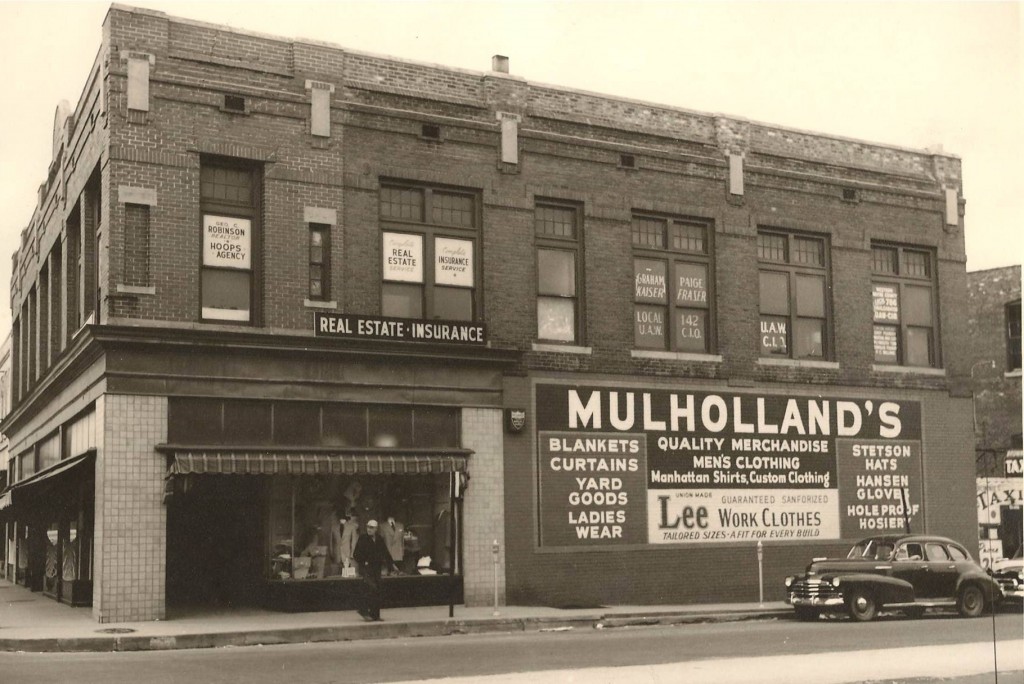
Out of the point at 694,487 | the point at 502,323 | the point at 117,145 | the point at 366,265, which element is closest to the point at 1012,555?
the point at 694,487

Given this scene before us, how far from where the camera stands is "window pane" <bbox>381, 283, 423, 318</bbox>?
2291 centimetres

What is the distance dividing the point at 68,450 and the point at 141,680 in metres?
12.7

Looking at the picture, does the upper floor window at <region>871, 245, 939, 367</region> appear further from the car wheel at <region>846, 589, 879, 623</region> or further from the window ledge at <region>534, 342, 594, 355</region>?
the car wheel at <region>846, 589, 879, 623</region>

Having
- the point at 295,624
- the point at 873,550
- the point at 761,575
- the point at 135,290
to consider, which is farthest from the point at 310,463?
the point at 873,550

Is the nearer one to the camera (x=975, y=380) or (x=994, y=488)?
(x=994, y=488)

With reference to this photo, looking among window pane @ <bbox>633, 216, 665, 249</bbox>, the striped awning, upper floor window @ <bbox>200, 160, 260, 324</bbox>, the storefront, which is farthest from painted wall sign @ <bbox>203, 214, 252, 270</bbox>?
window pane @ <bbox>633, 216, 665, 249</bbox>

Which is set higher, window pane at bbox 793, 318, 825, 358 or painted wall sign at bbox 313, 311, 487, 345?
window pane at bbox 793, 318, 825, 358

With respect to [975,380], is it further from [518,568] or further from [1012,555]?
[518,568]

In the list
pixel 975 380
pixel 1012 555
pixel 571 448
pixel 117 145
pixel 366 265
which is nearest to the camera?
pixel 117 145

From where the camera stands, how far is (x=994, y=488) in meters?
33.4

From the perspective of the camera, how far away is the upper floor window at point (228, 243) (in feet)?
70.4

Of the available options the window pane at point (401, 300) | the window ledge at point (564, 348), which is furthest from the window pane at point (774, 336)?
the window pane at point (401, 300)

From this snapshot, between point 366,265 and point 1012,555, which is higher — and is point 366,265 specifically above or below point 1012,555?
above

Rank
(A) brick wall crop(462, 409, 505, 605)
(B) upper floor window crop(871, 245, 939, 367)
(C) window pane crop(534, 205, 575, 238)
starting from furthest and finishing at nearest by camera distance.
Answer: (B) upper floor window crop(871, 245, 939, 367)
(C) window pane crop(534, 205, 575, 238)
(A) brick wall crop(462, 409, 505, 605)
